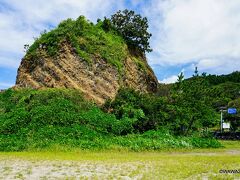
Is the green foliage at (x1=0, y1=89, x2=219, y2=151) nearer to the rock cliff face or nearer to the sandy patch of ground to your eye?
the rock cliff face

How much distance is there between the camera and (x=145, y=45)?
43156 mm

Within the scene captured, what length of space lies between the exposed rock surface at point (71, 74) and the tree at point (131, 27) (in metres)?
6.30

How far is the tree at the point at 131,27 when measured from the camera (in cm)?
4106

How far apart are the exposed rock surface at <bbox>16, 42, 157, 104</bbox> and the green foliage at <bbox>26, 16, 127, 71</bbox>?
44 centimetres

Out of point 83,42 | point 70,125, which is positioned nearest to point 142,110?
point 70,125

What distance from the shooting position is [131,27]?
136ft

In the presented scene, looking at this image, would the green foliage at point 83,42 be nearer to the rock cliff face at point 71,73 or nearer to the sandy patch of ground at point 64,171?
→ the rock cliff face at point 71,73

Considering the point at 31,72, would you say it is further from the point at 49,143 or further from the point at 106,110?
the point at 49,143

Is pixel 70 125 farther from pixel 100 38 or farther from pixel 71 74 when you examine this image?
pixel 100 38

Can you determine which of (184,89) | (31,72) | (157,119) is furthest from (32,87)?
(184,89)

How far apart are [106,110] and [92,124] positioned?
5.24 meters

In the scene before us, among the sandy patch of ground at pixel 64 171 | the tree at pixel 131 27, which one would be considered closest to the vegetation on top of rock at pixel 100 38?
the tree at pixel 131 27

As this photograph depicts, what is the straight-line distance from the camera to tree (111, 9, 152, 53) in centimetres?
4106

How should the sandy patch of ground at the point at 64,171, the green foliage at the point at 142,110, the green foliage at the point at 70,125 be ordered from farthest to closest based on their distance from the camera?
the green foliage at the point at 142,110, the green foliage at the point at 70,125, the sandy patch of ground at the point at 64,171
